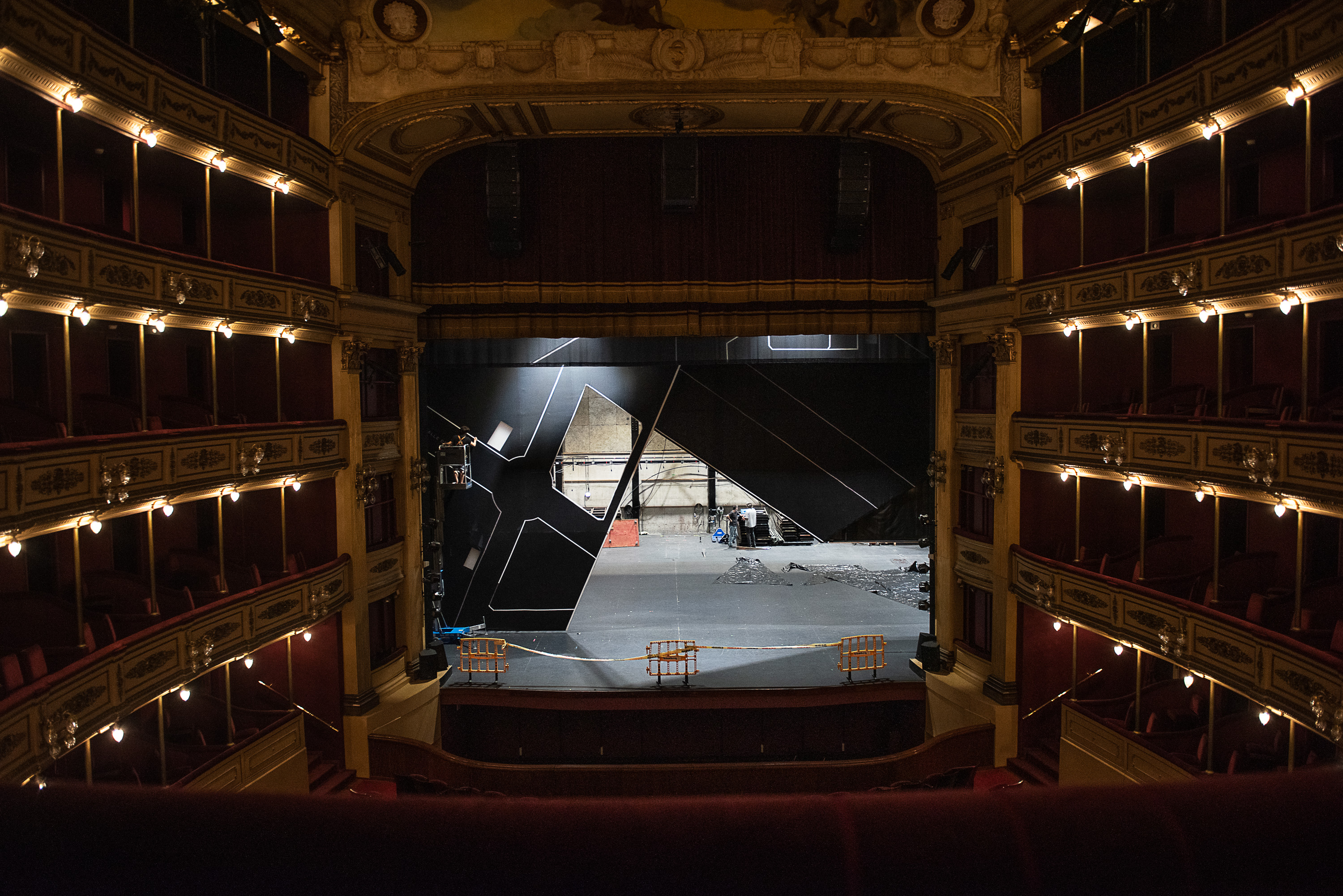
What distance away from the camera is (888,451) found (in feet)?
64.3

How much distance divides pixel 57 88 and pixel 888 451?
16.6 m

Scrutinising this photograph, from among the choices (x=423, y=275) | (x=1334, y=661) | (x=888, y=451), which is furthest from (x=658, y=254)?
(x=1334, y=661)

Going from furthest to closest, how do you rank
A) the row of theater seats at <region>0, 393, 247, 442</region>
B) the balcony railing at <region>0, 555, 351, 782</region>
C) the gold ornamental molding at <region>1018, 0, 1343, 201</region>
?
the row of theater seats at <region>0, 393, 247, 442</region> → the gold ornamental molding at <region>1018, 0, 1343, 201</region> → the balcony railing at <region>0, 555, 351, 782</region>

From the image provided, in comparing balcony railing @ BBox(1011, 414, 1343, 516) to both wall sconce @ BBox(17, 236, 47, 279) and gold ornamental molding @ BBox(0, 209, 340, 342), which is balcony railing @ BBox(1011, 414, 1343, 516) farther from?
wall sconce @ BBox(17, 236, 47, 279)

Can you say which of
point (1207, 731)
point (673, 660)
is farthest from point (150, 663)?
point (1207, 731)

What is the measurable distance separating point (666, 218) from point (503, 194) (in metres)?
3.13

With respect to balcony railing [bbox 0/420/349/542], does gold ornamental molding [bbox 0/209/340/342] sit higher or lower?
higher

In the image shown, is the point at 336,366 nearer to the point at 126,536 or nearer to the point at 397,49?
the point at 126,536

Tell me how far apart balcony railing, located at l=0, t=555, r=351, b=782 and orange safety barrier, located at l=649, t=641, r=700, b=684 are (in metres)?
5.57

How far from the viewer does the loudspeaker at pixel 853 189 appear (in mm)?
14836

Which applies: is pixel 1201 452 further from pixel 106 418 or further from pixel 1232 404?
pixel 106 418

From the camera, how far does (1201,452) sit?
10.1 m

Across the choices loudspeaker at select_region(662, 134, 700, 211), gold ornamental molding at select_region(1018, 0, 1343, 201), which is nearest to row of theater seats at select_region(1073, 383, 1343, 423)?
gold ornamental molding at select_region(1018, 0, 1343, 201)

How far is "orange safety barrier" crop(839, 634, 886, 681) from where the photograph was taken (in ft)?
48.3
